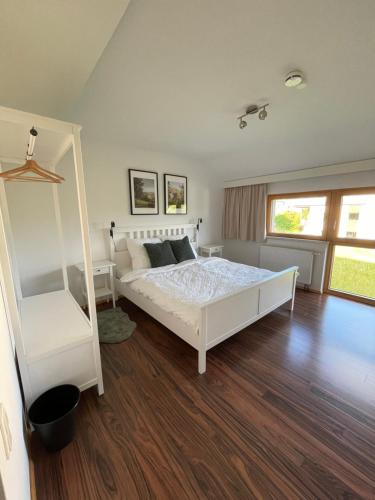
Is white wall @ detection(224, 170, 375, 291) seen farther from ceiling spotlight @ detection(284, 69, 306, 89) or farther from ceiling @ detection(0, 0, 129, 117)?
ceiling @ detection(0, 0, 129, 117)

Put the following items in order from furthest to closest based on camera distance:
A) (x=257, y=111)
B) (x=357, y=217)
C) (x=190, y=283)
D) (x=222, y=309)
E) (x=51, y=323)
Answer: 1. (x=357, y=217)
2. (x=190, y=283)
3. (x=257, y=111)
4. (x=222, y=309)
5. (x=51, y=323)

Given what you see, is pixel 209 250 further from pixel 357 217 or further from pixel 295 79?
pixel 295 79

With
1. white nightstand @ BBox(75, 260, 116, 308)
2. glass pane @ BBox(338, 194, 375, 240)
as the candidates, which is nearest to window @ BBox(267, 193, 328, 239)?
glass pane @ BBox(338, 194, 375, 240)

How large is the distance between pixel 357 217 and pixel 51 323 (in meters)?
4.32

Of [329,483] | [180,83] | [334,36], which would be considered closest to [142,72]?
[180,83]

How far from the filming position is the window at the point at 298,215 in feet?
12.1

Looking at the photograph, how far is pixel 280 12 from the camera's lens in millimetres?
1122

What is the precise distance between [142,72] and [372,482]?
304 cm

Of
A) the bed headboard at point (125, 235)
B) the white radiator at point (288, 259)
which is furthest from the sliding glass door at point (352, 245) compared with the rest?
the bed headboard at point (125, 235)

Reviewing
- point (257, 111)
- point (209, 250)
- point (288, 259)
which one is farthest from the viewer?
point (209, 250)

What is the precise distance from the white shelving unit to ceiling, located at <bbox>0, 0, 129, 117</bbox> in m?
0.40

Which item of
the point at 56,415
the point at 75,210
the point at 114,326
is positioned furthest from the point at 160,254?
the point at 56,415

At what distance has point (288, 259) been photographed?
3.92 m

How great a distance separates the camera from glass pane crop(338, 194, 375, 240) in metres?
3.16
